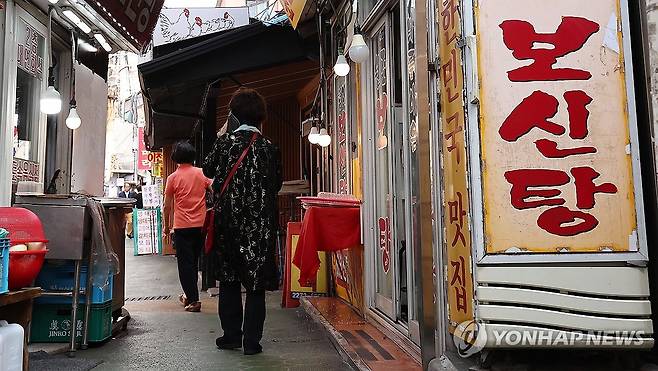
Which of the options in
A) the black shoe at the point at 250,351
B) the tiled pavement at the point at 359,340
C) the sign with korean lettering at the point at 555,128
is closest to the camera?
the sign with korean lettering at the point at 555,128

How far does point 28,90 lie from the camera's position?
6492mm

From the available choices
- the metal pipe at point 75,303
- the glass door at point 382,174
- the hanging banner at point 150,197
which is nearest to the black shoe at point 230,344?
the metal pipe at point 75,303

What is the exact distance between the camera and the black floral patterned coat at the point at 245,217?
177 inches

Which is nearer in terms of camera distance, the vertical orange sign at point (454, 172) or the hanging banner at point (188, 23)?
the vertical orange sign at point (454, 172)

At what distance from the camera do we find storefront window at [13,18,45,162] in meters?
6.12

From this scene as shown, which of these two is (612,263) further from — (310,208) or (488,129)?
(310,208)

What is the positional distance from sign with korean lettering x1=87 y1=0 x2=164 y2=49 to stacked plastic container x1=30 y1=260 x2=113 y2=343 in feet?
8.89

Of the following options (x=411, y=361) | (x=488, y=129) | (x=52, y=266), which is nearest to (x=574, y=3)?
(x=488, y=129)

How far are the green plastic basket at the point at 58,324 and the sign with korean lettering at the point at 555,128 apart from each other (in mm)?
3793

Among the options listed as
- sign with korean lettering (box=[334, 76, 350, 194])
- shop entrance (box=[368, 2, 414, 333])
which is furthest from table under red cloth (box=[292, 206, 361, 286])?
sign with korean lettering (box=[334, 76, 350, 194])

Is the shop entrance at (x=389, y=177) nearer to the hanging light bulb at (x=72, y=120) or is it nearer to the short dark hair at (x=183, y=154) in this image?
the short dark hair at (x=183, y=154)

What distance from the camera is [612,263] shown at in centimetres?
261

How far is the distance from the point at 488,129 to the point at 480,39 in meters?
0.45

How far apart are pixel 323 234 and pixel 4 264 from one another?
3.10 metres
